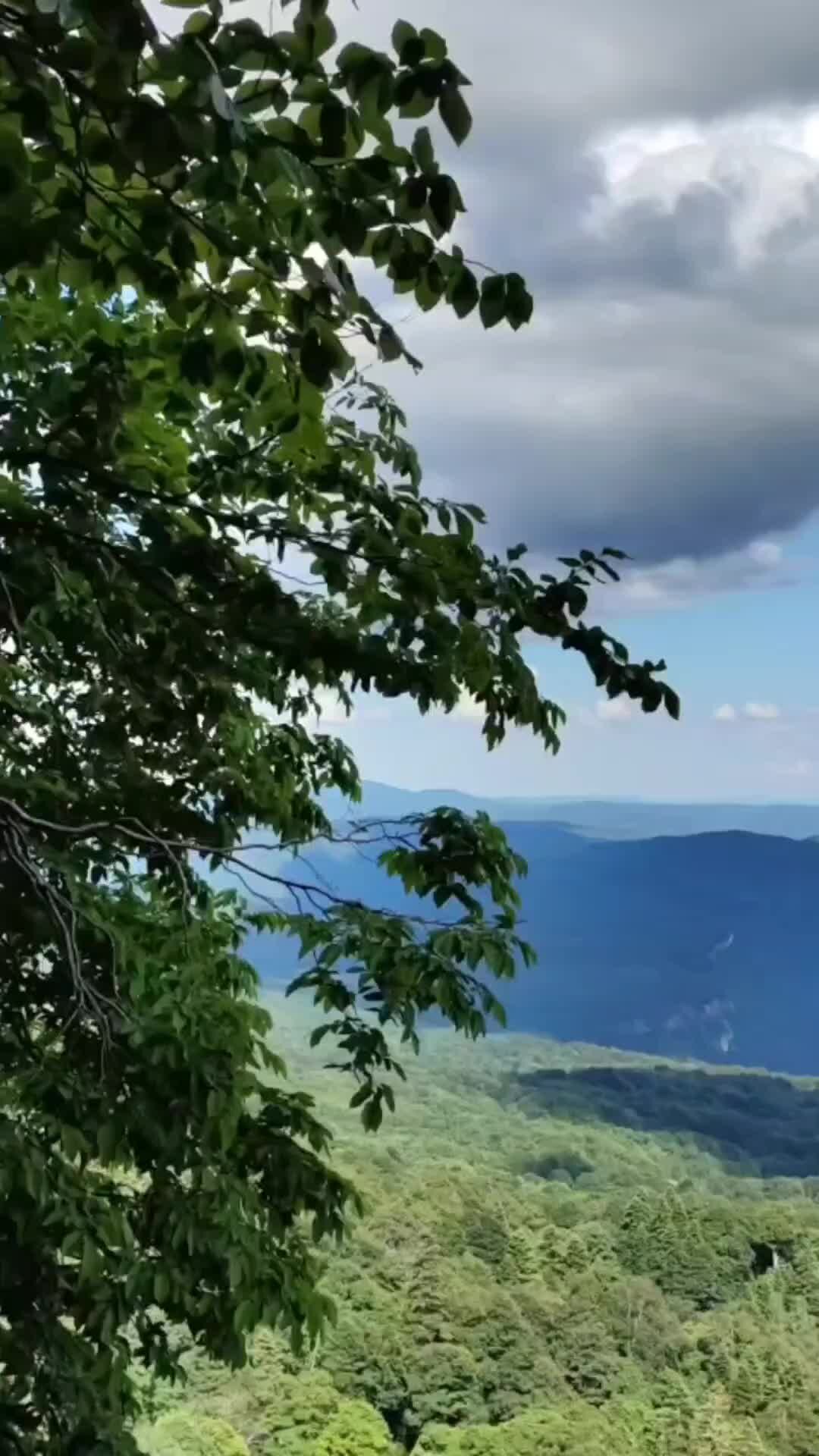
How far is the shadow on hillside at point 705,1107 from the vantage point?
7551 millimetres

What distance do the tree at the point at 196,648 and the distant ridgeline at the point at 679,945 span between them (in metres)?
8.48

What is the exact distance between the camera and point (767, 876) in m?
14.8

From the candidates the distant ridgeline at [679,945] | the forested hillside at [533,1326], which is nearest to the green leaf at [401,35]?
the forested hillside at [533,1326]

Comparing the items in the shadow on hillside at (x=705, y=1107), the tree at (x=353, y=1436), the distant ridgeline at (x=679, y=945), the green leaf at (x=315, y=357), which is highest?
A: the green leaf at (x=315, y=357)

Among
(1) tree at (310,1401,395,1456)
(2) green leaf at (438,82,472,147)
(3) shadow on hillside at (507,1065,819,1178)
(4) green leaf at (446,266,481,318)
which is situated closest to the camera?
(2) green leaf at (438,82,472,147)

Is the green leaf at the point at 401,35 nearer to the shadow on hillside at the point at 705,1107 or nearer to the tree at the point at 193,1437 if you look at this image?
the tree at the point at 193,1437

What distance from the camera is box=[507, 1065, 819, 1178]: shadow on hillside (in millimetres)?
7551

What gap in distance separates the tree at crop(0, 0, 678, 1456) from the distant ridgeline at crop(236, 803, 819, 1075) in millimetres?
8480

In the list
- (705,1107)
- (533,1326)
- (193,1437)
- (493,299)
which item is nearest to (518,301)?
(493,299)

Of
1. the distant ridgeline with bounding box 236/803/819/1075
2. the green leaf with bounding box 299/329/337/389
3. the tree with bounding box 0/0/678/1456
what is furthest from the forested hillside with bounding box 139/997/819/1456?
the distant ridgeline with bounding box 236/803/819/1075

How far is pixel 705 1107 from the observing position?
8281 mm

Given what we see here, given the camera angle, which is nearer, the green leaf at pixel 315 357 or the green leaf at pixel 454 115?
the green leaf at pixel 454 115

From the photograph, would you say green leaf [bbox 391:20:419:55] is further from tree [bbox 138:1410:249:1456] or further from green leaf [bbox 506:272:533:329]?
tree [bbox 138:1410:249:1456]

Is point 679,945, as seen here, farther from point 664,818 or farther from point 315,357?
point 315,357
